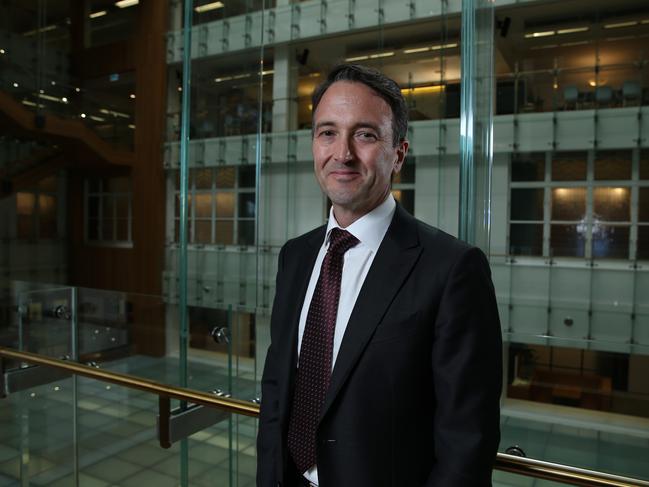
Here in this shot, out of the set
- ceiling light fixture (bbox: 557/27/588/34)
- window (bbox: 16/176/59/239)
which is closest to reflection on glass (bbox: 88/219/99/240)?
window (bbox: 16/176/59/239)

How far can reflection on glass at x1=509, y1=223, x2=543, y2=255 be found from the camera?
361 inches

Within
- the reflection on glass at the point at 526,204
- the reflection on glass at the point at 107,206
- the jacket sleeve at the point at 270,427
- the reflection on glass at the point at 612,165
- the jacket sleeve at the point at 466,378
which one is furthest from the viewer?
the reflection on glass at the point at 526,204

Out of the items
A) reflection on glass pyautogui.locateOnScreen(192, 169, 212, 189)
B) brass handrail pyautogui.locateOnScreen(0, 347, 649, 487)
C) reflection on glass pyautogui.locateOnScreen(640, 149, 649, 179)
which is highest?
reflection on glass pyautogui.locateOnScreen(640, 149, 649, 179)

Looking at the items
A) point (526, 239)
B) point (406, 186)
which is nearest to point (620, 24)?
point (526, 239)

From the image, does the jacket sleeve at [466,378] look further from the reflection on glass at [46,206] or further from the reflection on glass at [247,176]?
the reflection on glass at [46,206]

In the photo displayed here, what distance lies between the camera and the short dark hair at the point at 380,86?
1.17 meters

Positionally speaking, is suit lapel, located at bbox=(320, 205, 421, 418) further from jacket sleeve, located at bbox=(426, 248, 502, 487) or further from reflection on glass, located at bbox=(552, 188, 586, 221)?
reflection on glass, located at bbox=(552, 188, 586, 221)

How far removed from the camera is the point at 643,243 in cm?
777

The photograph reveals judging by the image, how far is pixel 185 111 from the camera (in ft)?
11.9

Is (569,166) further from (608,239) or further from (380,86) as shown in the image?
(380,86)

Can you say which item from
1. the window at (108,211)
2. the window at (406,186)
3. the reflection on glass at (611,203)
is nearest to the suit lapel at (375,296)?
the window at (406,186)

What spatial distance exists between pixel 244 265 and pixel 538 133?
493 cm

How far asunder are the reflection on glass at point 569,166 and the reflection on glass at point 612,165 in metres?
0.27

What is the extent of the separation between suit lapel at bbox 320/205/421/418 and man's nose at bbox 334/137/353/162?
226 mm
